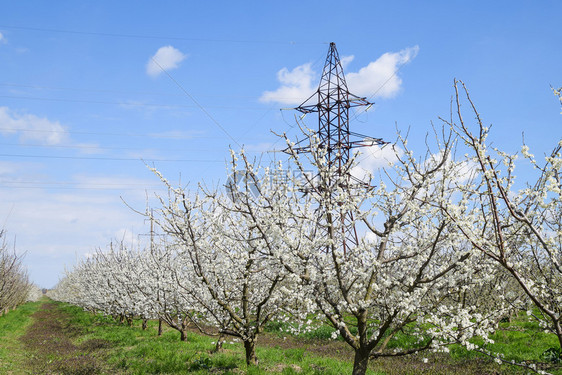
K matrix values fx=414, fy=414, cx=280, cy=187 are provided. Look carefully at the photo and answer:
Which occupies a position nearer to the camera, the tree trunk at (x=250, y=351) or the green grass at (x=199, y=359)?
the tree trunk at (x=250, y=351)

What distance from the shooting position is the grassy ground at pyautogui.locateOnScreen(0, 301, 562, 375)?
39.4ft

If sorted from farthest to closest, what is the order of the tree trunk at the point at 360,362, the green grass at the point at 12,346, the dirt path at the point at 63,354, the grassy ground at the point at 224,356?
the green grass at the point at 12,346 → the dirt path at the point at 63,354 → the grassy ground at the point at 224,356 → the tree trunk at the point at 360,362

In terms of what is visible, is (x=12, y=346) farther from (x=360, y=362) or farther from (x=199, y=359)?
(x=360, y=362)

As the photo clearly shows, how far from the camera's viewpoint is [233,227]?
10453 millimetres

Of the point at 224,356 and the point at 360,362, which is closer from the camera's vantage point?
the point at 360,362

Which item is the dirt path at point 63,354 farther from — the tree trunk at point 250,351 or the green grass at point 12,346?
the tree trunk at point 250,351

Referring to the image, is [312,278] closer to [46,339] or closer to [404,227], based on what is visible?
[404,227]

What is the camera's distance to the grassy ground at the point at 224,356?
12.0 meters

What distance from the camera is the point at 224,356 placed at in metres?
13.0

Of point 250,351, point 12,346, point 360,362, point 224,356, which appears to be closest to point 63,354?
point 12,346

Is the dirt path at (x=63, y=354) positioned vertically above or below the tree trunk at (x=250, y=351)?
below

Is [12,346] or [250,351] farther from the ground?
[250,351]

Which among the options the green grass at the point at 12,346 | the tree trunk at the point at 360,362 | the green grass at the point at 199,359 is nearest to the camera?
the tree trunk at the point at 360,362

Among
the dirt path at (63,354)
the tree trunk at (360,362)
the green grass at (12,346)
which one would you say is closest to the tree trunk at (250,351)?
the tree trunk at (360,362)
